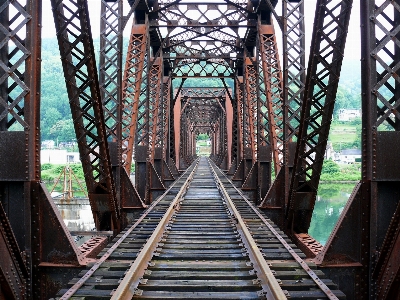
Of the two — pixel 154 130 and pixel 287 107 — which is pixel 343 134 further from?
pixel 287 107

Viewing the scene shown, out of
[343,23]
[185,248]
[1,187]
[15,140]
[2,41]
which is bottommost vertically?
[185,248]

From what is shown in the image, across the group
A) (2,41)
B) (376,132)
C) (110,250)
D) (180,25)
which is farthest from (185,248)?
(180,25)

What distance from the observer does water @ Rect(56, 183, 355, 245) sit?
26.9 meters

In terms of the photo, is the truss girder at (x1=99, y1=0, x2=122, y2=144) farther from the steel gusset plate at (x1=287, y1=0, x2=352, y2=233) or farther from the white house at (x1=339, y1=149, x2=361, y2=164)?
the white house at (x1=339, y1=149, x2=361, y2=164)

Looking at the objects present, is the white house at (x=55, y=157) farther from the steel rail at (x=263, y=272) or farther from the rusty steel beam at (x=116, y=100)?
the steel rail at (x=263, y=272)

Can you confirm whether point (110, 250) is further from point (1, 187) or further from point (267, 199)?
point (267, 199)

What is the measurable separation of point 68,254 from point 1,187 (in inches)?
46.3

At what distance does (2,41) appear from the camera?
5219mm

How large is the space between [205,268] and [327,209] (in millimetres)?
40439

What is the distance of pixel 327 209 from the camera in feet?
145

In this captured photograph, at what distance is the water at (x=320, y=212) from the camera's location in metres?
26.9

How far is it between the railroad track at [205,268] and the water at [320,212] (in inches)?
580

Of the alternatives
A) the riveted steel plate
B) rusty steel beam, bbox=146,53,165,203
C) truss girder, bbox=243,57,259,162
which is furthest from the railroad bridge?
truss girder, bbox=243,57,259,162

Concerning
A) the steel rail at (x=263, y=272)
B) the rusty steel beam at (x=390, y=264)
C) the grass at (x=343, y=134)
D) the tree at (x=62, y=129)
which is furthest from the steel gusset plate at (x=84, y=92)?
the grass at (x=343, y=134)
